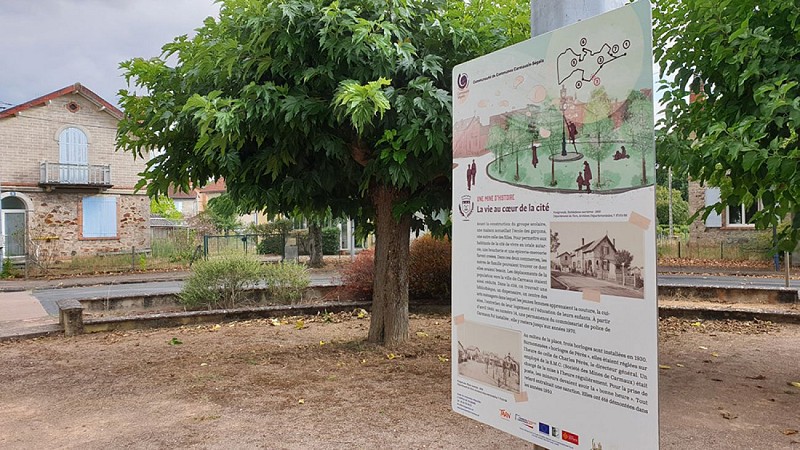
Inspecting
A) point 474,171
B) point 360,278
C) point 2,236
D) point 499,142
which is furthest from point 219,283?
point 2,236

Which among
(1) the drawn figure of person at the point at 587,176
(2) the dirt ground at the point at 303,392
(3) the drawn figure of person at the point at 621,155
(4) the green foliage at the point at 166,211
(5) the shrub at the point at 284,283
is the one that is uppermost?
(4) the green foliage at the point at 166,211

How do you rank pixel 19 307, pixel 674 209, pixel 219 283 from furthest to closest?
pixel 674 209, pixel 19 307, pixel 219 283

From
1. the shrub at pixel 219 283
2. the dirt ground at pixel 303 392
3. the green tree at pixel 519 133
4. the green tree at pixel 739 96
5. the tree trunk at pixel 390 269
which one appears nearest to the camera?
the green tree at pixel 519 133

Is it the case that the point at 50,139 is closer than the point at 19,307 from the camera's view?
No

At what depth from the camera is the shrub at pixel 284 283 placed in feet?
37.0

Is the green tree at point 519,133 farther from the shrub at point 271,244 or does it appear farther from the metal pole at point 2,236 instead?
the shrub at point 271,244

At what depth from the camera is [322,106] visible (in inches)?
210

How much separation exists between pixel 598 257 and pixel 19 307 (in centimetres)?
1428

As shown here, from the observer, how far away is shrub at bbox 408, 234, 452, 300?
37.2 feet

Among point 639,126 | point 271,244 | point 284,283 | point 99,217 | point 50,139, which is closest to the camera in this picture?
point 639,126

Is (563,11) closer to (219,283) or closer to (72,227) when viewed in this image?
(219,283)

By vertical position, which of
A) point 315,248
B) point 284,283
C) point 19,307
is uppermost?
point 315,248

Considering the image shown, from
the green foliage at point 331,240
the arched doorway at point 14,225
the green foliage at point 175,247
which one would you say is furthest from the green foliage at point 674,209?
the arched doorway at point 14,225

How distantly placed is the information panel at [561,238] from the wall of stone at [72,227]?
25.7 m
